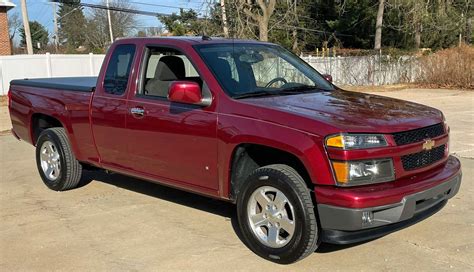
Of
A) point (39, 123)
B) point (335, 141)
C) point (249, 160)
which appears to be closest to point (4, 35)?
point (39, 123)

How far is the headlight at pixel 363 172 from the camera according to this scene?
3.83 meters

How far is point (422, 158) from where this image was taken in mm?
4246

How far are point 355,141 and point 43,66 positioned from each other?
22.7 metres

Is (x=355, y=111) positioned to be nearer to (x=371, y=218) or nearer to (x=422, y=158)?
(x=422, y=158)

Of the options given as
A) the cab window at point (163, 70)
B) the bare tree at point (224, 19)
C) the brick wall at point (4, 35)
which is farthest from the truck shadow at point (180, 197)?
the brick wall at point (4, 35)

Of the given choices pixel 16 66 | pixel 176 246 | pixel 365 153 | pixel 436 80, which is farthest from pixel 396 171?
pixel 436 80

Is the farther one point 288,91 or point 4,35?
point 4,35

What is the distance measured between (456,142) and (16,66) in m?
19.8

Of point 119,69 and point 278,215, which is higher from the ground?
point 119,69

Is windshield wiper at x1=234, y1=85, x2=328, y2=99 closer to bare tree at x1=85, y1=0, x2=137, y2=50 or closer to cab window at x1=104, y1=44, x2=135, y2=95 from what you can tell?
cab window at x1=104, y1=44, x2=135, y2=95

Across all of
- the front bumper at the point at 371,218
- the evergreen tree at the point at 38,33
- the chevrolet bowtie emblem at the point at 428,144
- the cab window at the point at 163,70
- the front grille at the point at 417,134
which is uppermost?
the evergreen tree at the point at 38,33

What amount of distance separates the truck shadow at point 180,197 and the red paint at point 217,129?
739 millimetres

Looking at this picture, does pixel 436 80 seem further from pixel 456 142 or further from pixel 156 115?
pixel 156 115

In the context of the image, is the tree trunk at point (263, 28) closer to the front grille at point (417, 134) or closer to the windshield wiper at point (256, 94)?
the windshield wiper at point (256, 94)
